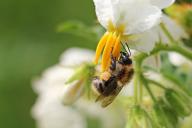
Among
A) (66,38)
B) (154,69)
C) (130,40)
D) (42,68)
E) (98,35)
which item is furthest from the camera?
(66,38)

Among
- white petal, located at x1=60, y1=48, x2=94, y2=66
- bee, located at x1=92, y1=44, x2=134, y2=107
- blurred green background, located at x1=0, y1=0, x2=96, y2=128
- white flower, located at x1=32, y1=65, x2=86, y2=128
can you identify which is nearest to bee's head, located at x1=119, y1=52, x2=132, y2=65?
bee, located at x1=92, y1=44, x2=134, y2=107

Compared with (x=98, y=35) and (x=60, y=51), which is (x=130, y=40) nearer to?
→ (x=98, y=35)

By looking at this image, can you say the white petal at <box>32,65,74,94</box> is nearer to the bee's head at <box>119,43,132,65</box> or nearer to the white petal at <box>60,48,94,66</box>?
the white petal at <box>60,48,94,66</box>

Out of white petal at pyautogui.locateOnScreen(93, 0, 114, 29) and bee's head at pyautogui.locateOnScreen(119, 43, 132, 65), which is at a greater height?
white petal at pyautogui.locateOnScreen(93, 0, 114, 29)

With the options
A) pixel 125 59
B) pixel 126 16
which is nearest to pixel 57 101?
pixel 125 59

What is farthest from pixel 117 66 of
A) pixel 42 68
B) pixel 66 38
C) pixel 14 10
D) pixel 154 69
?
pixel 14 10

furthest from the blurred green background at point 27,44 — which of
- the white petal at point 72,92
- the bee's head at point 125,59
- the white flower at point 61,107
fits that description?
the bee's head at point 125,59
